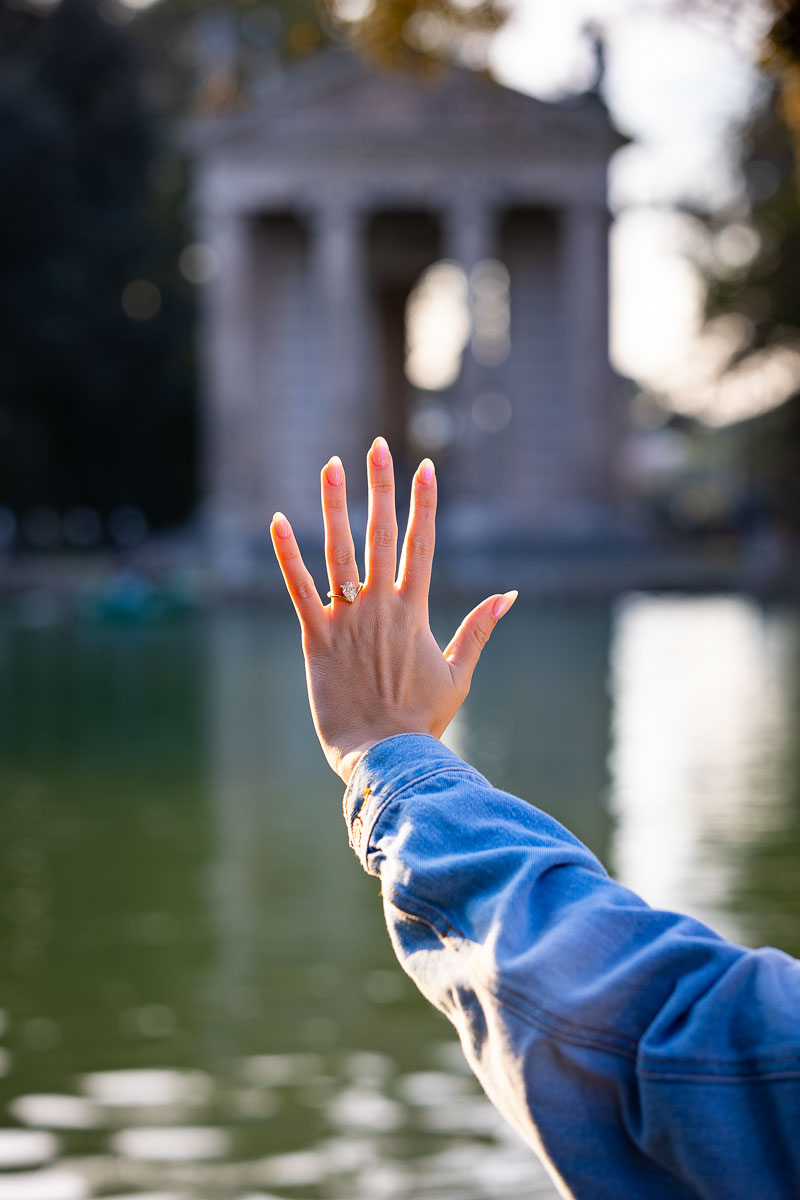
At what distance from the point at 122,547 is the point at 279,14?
24018 millimetres

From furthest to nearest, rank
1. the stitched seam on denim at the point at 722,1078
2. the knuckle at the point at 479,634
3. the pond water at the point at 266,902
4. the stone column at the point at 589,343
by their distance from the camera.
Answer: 1. the stone column at the point at 589,343
2. the pond water at the point at 266,902
3. the knuckle at the point at 479,634
4. the stitched seam on denim at the point at 722,1078

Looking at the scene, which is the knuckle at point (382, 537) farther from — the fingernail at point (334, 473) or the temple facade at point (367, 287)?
the temple facade at point (367, 287)

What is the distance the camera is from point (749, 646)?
25.3 metres

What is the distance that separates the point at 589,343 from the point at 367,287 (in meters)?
8.29

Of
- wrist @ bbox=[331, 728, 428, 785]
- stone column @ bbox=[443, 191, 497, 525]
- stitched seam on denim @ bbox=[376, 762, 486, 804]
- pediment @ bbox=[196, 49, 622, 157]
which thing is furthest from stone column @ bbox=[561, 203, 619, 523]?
stitched seam on denim @ bbox=[376, 762, 486, 804]

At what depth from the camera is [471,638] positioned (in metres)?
1.88

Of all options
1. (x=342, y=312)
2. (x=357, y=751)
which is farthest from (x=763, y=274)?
(x=357, y=751)

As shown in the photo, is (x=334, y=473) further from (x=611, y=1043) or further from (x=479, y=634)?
(x=611, y=1043)

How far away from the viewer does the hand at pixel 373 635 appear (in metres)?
1.70

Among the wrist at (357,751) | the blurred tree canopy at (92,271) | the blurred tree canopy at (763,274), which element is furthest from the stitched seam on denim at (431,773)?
the blurred tree canopy at (763,274)

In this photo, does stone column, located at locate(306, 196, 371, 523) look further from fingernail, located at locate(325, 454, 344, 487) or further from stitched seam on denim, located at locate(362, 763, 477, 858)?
stitched seam on denim, located at locate(362, 763, 477, 858)

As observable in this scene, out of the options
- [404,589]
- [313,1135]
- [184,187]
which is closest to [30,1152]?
[313,1135]

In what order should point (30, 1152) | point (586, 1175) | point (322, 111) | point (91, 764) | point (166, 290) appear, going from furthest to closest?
point (166, 290)
point (322, 111)
point (91, 764)
point (30, 1152)
point (586, 1175)

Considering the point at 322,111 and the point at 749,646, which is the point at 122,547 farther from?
the point at 749,646
